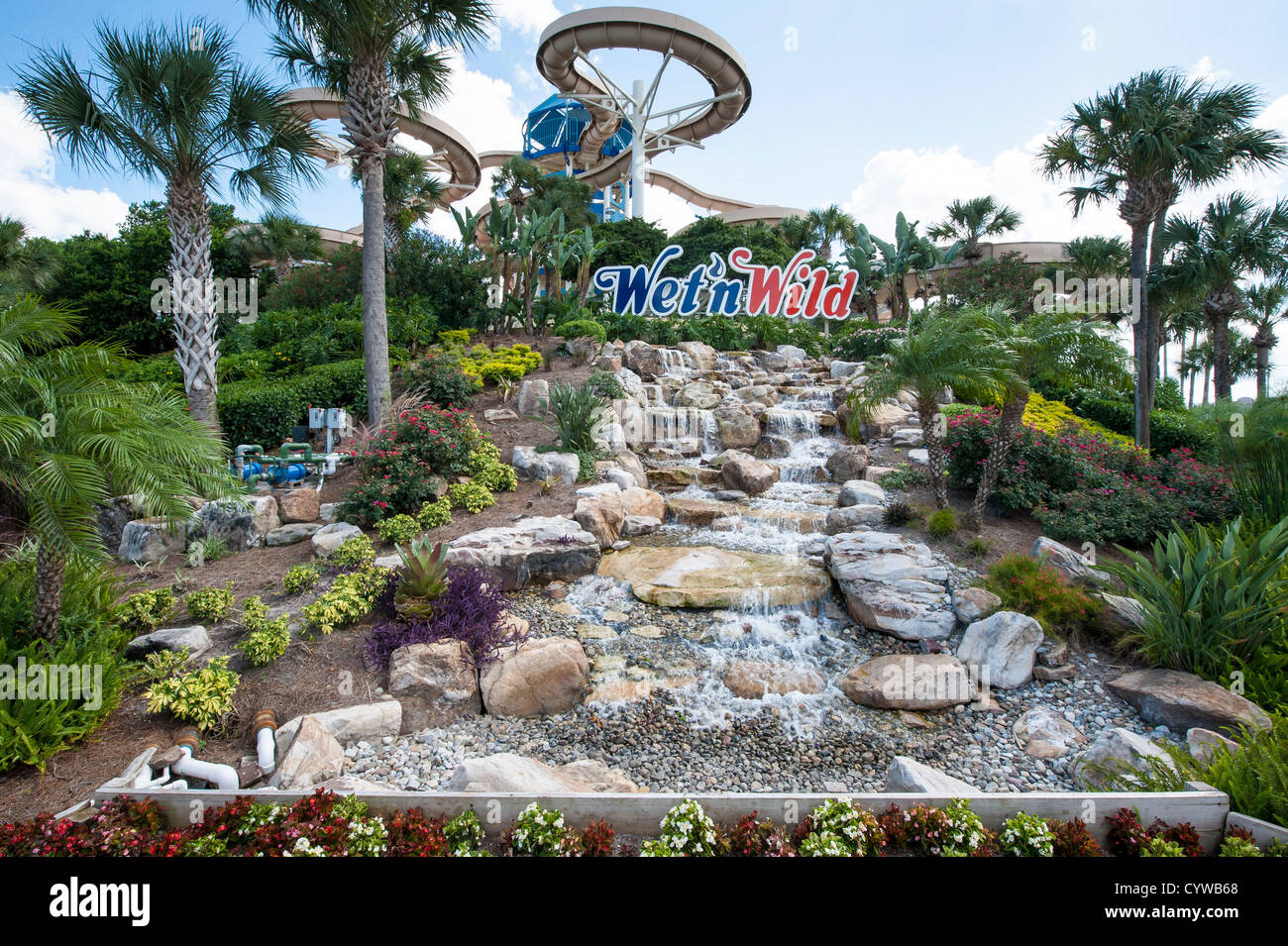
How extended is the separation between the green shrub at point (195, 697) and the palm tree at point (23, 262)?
1705cm

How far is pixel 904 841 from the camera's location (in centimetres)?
304

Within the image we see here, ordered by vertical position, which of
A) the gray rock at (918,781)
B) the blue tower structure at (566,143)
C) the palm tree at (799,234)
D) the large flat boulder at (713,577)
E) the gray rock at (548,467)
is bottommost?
the gray rock at (918,781)

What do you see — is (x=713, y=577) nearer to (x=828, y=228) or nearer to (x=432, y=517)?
(x=432, y=517)

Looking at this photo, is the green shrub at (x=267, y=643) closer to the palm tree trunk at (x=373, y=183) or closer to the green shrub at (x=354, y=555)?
Result: the green shrub at (x=354, y=555)

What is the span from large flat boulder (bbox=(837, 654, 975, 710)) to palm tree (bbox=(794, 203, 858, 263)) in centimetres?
3328

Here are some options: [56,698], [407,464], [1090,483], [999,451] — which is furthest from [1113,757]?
[407,464]

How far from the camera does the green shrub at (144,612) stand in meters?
5.64

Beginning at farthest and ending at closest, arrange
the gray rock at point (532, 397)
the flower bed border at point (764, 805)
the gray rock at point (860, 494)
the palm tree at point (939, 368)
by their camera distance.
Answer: the gray rock at point (532, 397), the gray rock at point (860, 494), the palm tree at point (939, 368), the flower bed border at point (764, 805)

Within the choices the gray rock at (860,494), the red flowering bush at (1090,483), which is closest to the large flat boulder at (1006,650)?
the red flowering bush at (1090,483)

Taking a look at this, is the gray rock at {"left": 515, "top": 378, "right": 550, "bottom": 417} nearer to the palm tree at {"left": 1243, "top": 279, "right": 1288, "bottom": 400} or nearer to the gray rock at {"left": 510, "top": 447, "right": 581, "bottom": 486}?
the gray rock at {"left": 510, "top": 447, "right": 581, "bottom": 486}

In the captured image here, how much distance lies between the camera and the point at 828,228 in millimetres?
35594

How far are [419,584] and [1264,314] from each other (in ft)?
109
